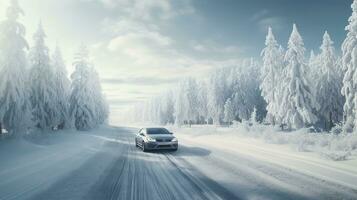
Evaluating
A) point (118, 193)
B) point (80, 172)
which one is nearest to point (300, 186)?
point (118, 193)

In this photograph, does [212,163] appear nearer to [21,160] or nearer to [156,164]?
[156,164]

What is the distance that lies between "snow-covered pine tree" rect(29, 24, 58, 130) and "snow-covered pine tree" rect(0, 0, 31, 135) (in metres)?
9.14

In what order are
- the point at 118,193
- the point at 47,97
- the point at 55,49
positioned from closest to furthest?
the point at 118,193
the point at 47,97
the point at 55,49

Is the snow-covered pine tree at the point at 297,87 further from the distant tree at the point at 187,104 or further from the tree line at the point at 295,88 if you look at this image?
the distant tree at the point at 187,104

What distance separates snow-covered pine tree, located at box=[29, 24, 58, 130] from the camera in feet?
124

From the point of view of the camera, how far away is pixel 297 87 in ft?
137

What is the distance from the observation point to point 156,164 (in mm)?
13172

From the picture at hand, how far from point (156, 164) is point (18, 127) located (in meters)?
19.2

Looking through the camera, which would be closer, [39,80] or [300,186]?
[300,186]

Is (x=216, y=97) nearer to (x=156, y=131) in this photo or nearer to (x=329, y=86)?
(x=329, y=86)

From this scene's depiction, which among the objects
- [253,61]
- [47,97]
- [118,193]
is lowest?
[118,193]

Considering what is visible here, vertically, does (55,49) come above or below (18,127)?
above

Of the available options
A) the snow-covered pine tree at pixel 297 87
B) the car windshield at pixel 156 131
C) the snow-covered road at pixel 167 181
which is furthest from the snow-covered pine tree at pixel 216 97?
the snow-covered road at pixel 167 181

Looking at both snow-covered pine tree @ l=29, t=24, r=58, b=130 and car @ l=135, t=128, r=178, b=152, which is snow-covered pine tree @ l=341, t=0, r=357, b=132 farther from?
snow-covered pine tree @ l=29, t=24, r=58, b=130
